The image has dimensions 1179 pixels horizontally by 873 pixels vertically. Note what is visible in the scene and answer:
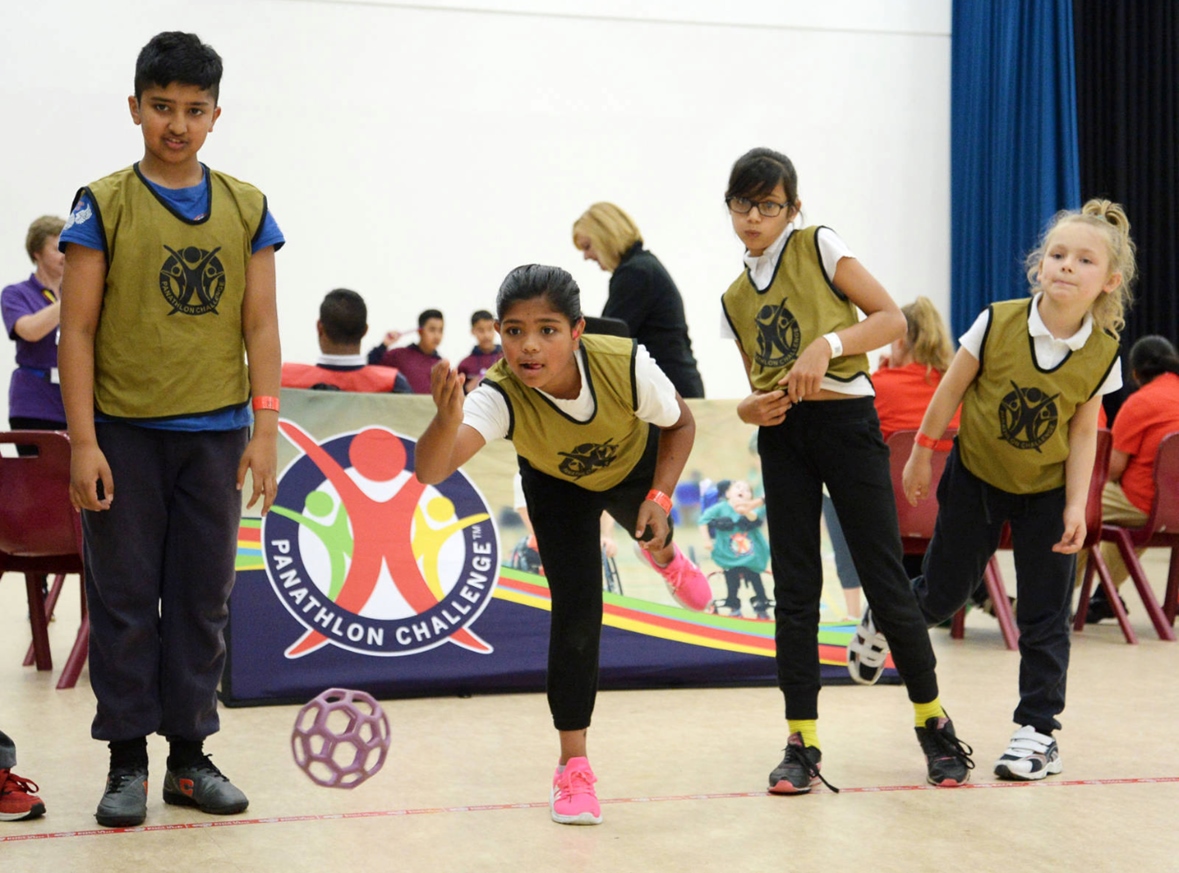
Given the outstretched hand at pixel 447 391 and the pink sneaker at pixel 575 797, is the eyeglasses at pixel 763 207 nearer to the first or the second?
the outstretched hand at pixel 447 391

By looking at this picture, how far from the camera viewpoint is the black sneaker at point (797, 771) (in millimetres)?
2594

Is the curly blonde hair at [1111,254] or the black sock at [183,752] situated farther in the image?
the curly blonde hair at [1111,254]

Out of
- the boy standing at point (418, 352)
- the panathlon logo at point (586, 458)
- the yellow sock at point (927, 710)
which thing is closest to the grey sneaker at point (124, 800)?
the panathlon logo at point (586, 458)

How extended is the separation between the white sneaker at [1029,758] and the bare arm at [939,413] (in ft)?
1.87

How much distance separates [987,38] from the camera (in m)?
9.20

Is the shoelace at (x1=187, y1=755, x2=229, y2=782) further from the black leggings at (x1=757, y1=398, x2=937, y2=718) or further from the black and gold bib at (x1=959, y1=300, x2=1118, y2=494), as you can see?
the black and gold bib at (x1=959, y1=300, x2=1118, y2=494)

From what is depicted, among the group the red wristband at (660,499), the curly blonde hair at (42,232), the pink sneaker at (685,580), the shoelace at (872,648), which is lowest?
the shoelace at (872,648)

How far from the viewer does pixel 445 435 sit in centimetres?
216

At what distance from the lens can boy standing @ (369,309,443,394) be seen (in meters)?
7.93

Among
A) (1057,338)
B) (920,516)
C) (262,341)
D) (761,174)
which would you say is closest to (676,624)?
(920,516)

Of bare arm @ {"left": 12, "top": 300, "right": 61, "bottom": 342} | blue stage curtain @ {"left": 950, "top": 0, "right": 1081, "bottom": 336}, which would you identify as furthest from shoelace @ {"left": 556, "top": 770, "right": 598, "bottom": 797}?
blue stage curtain @ {"left": 950, "top": 0, "right": 1081, "bottom": 336}

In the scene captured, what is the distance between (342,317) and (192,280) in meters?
1.67

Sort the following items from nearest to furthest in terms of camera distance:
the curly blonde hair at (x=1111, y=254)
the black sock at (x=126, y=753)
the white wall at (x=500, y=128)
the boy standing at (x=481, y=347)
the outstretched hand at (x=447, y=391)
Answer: the outstretched hand at (x=447, y=391)
the black sock at (x=126, y=753)
the curly blonde hair at (x=1111, y=254)
the white wall at (x=500, y=128)
the boy standing at (x=481, y=347)

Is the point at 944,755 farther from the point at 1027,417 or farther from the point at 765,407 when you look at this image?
the point at 765,407
